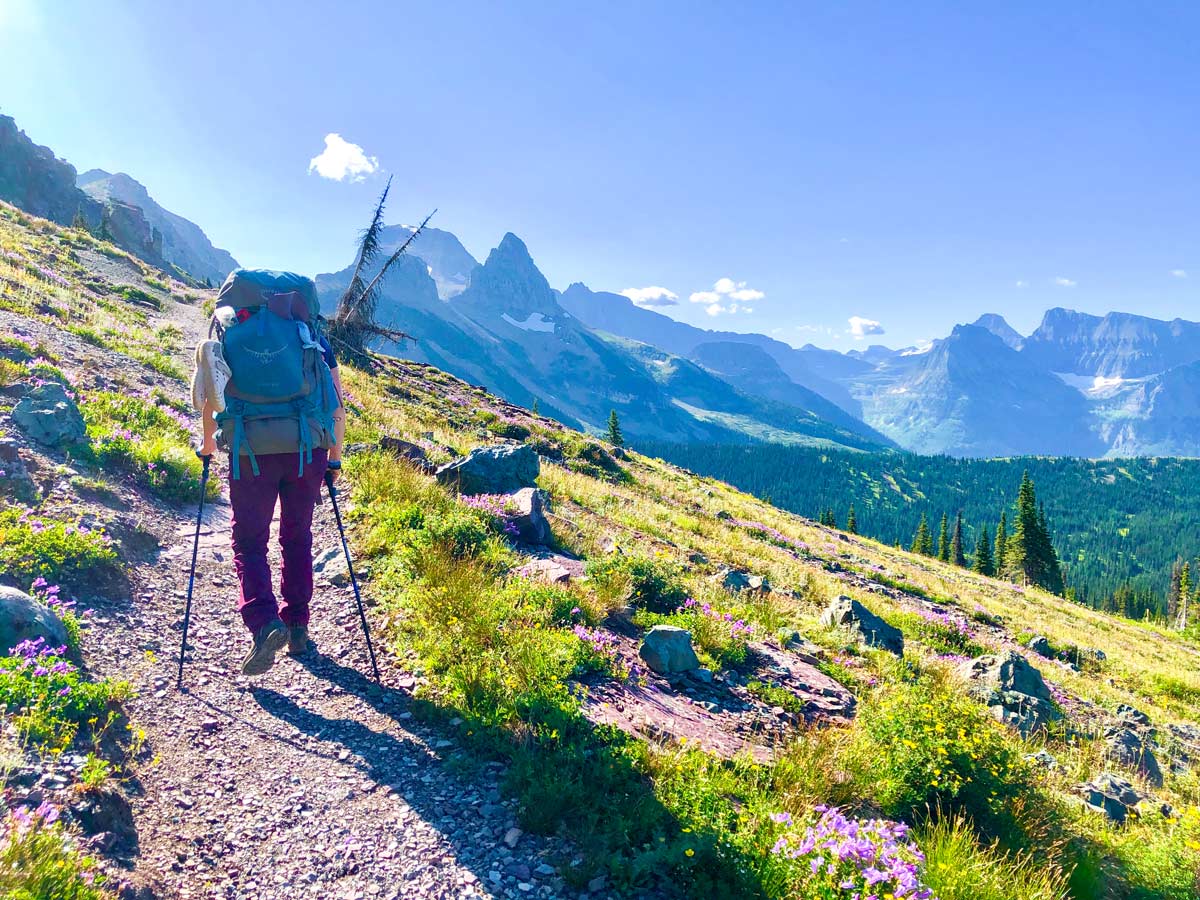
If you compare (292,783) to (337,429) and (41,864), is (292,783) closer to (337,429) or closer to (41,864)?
(41,864)

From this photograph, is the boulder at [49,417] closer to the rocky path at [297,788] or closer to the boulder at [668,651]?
the rocky path at [297,788]

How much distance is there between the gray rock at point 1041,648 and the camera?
655 inches

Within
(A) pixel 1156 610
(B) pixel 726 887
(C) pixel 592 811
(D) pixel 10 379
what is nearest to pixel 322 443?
(C) pixel 592 811

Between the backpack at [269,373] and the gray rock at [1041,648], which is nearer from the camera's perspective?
the backpack at [269,373]

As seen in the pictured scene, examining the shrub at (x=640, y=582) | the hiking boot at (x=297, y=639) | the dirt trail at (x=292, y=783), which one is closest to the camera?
the dirt trail at (x=292, y=783)

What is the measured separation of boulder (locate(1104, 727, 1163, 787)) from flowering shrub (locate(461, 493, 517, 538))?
28.8 feet

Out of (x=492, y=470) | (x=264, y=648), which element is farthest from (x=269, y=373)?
(x=492, y=470)

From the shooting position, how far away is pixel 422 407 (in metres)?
26.4

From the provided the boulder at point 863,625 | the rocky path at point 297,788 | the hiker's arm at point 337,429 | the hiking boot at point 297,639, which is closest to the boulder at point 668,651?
the rocky path at point 297,788

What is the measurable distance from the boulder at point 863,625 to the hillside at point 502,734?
0.08 m

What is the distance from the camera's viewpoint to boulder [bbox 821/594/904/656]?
9914 millimetres

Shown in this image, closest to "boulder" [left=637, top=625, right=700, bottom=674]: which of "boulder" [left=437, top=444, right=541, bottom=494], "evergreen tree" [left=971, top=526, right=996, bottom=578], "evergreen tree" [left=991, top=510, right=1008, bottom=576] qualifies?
"boulder" [left=437, top=444, right=541, bottom=494]

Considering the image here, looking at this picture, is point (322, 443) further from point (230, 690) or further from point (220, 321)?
point (230, 690)

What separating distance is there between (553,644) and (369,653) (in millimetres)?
1917
